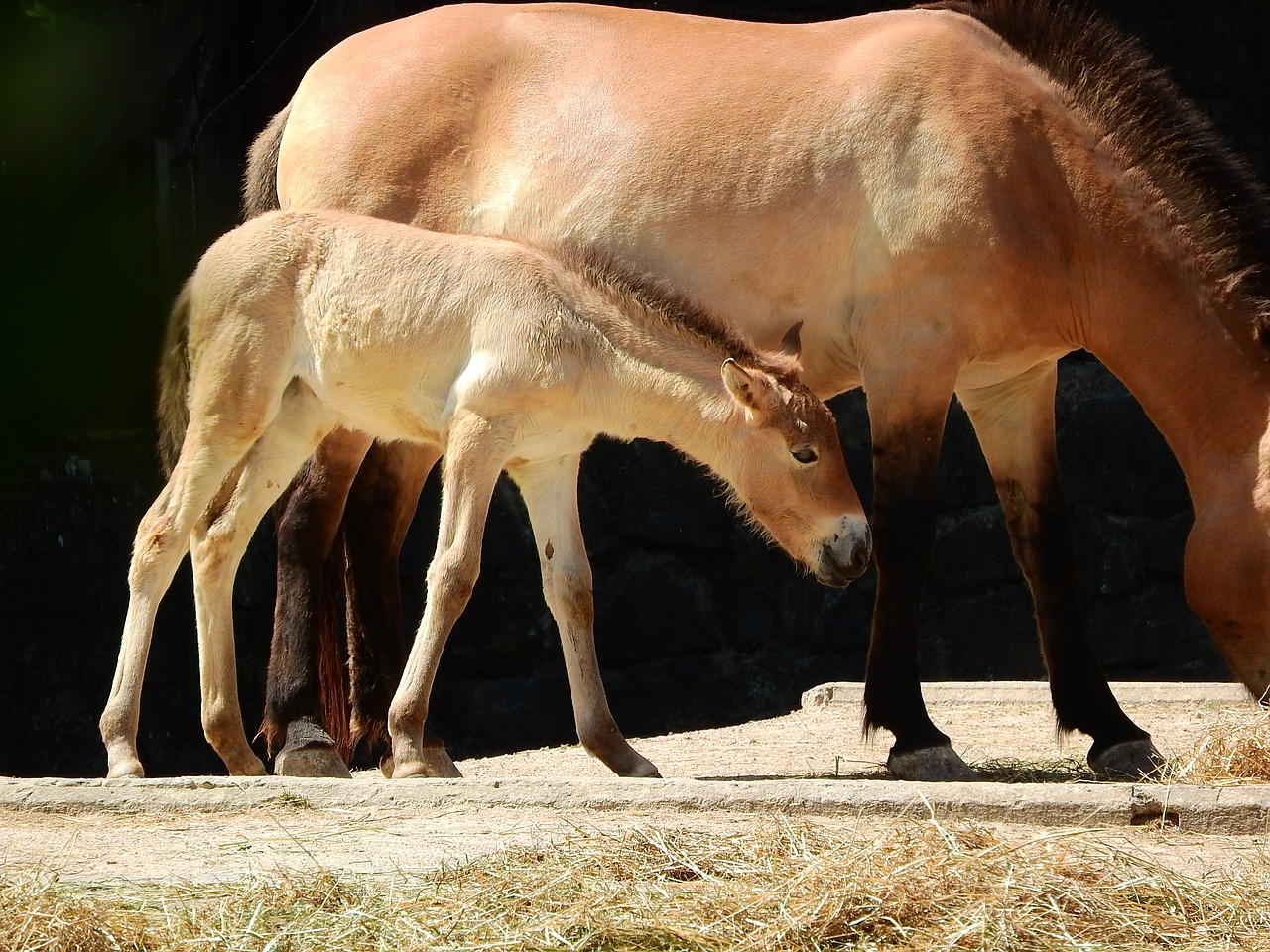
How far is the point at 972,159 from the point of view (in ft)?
19.5

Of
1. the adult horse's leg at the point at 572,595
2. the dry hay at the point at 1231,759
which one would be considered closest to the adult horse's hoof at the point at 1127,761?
the dry hay at the point at 1231,759

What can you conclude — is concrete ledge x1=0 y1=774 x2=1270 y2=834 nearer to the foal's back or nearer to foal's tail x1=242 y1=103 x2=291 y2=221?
the foal's back

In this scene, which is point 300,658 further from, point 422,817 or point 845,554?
point 845,554

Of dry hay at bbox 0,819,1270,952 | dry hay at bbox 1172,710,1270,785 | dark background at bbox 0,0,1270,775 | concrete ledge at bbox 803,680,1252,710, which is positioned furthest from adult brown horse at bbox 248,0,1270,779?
dark background at bbox 0,0,1270,775

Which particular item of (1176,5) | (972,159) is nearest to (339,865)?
(972,159)

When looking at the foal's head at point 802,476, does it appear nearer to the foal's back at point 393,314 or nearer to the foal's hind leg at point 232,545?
the foal's back at point 393,314

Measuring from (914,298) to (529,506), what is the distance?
1611mm

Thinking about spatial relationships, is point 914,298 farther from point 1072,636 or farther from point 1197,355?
point 1072,636

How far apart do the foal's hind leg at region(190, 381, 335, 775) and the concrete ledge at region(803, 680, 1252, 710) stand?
3.26 m

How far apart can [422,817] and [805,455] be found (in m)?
1.82

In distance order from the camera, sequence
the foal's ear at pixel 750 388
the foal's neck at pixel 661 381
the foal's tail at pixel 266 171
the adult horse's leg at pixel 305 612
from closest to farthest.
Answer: the foal's ear at pixel 750 388 < the foal's neck at pixel 661 381 < the adult horse's leg at pixel 305 612 < the foal's tail at pixel 266 171

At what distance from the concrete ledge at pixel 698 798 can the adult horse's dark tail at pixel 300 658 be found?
1.18 metres

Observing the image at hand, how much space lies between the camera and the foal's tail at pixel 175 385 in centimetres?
605

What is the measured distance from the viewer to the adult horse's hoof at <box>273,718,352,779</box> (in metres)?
5.81
